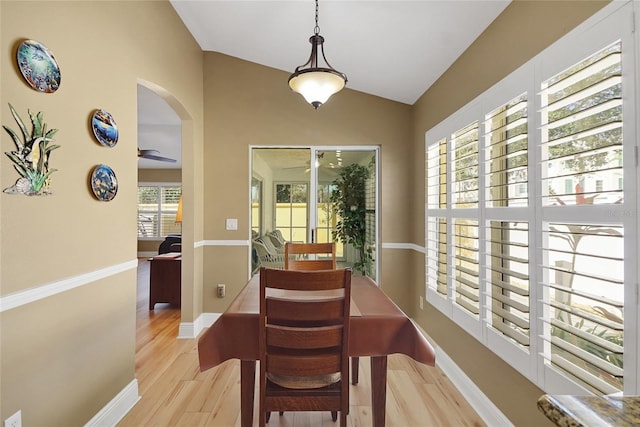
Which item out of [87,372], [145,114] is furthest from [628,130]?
[145,114]

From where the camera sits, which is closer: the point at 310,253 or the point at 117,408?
the point at 117,408

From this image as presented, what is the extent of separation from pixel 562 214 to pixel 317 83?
1.53 m

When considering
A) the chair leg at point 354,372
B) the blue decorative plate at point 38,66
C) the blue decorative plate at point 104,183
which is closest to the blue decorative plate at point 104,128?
the blue decorative plate at point 104,183

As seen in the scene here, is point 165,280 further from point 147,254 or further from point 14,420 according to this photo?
point 147,254

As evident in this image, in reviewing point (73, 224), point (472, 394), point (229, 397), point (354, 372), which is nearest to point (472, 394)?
point (472, 394)

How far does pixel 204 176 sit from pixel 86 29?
6.56ft

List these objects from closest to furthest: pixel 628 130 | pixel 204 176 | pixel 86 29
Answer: pixel 628 130 → pixel 86 29 → pixel 204 176

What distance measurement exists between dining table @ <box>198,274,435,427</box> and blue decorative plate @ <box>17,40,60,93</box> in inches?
54.5

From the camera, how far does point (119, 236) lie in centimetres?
209

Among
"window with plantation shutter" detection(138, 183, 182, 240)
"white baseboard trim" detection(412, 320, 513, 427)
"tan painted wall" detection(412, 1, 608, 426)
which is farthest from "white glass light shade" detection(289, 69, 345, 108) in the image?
"window with plantation shutter" detection(138, 183, 182, 240)

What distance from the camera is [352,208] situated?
3.95 metres

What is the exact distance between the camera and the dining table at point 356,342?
1510mm

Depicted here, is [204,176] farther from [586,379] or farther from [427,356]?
[586,379]

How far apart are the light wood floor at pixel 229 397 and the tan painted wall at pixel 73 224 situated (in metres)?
0.32
